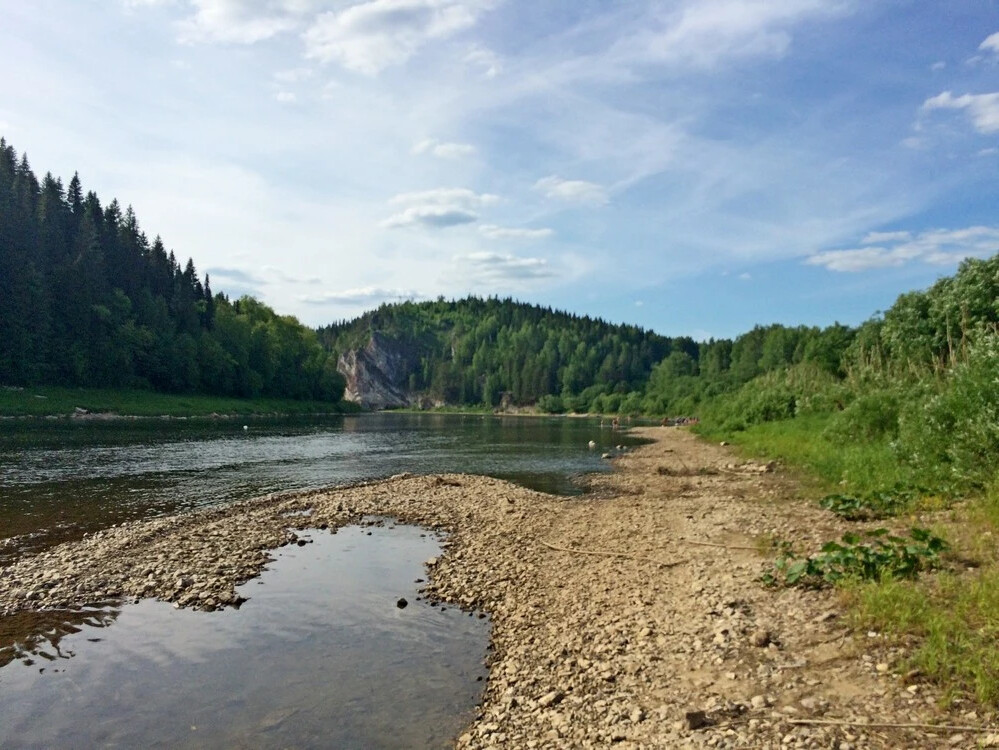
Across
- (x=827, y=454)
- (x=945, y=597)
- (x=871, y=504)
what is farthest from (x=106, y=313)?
(x=945, y=597)

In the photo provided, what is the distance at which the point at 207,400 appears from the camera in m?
112

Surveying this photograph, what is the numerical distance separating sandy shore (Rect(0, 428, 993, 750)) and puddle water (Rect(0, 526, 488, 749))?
0.78 metres

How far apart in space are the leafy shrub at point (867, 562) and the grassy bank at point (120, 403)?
90.7 metres

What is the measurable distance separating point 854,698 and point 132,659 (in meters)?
12.3

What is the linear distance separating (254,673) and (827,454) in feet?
97.4

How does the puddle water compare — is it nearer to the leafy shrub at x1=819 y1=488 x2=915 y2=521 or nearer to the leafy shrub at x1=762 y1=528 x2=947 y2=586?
the leafy shrub at x1=762 y1=528 x2=947 y2=586

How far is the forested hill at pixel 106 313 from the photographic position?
9231 cm

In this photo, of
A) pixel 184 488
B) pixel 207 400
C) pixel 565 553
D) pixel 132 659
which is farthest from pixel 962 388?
pixel 207 400

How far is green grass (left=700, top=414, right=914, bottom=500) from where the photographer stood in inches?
838

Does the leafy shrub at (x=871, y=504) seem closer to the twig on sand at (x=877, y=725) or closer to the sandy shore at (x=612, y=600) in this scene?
the sandy shore at (x=612, y=600)

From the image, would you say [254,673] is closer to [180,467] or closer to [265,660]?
[265,660]

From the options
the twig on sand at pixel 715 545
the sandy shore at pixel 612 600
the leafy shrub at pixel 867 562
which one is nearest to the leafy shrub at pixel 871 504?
the sandy shore at pixel 612 600

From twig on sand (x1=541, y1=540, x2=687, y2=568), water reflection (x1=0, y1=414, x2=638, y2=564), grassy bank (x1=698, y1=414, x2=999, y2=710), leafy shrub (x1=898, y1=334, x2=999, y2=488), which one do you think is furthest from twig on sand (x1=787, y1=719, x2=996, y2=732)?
water reflection (x1=0, y1=414, x2=638, y2=564)

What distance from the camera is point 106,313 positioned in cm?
10238
